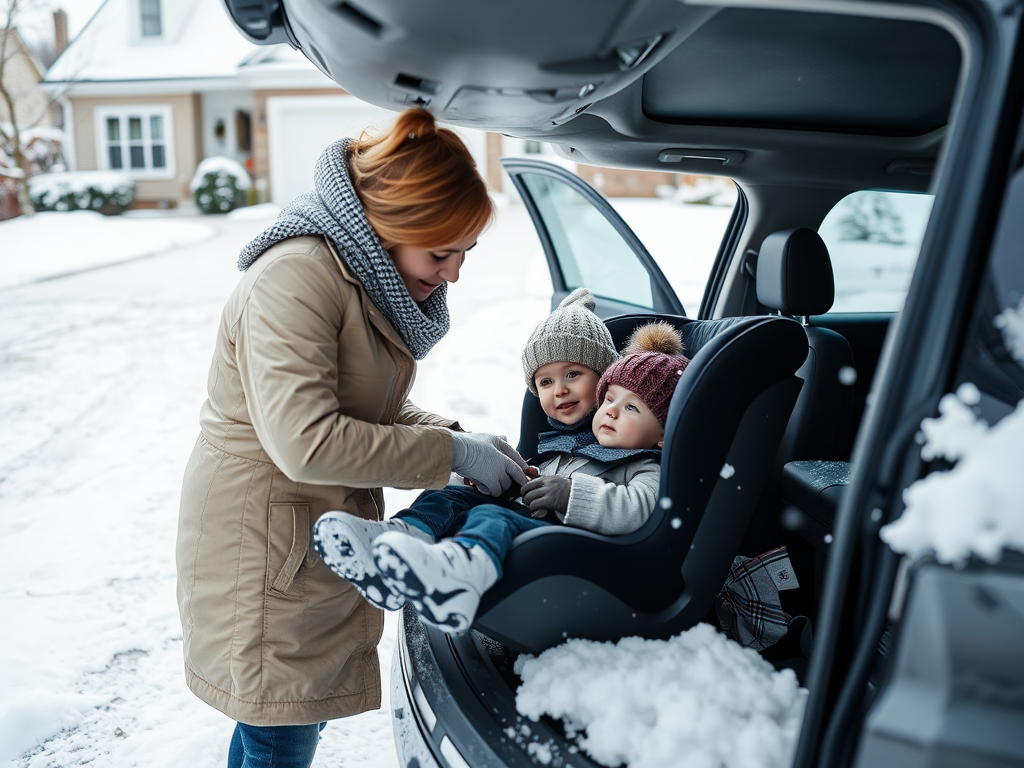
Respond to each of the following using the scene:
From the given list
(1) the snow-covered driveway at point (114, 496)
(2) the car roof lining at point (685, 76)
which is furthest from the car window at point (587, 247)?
(1) the snow-covered driveway at point (114, 496)

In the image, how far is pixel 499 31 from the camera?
136cm

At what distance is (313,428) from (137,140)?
2670 cm

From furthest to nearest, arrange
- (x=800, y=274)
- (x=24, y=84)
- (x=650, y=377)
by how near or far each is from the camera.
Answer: (x=24, y=84) < (x=800, y=274) < (x=650, y=377)

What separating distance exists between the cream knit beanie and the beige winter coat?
0.64m

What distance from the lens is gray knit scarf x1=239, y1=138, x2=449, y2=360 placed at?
169 cm

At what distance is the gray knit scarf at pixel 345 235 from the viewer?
5.54 ft

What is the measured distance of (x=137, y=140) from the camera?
2481cm

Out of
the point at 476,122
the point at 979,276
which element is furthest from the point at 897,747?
the point at 476,122

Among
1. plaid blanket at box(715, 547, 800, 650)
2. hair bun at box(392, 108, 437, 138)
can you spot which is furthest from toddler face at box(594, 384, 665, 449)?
hair bun at box(392, 108, 437, 138)

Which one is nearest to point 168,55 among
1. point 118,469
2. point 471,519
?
point 118,469

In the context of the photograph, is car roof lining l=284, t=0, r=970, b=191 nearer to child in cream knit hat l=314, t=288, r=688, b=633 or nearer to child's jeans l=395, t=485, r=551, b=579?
child in cream knit hat l=314, t=288, r=688, b=633

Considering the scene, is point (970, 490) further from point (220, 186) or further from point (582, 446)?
point (220, 186)

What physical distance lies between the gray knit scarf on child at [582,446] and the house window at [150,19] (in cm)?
2854

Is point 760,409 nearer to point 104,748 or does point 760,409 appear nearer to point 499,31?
point 499,31
